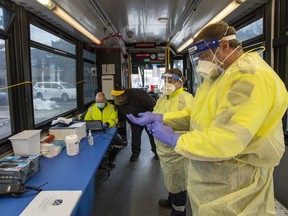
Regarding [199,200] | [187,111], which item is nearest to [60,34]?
[187,111]

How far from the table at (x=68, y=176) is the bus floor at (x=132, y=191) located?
488 mm

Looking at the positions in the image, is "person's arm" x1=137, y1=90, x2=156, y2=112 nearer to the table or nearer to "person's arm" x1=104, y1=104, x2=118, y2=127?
"person's arm" x1=104, y1=104, x2=118, y2=127

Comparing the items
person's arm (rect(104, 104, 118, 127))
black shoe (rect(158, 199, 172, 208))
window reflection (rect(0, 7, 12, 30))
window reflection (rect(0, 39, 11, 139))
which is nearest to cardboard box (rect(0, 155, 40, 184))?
window reflection (rect(0, 39, 11, 139))

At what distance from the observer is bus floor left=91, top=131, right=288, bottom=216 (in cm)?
229

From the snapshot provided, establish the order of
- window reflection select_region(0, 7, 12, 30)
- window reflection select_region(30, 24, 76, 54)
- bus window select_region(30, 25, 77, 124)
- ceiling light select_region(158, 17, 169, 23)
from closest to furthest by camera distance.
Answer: window reflection select_region(0, 7, 12, 30) → window reflection select_region(30, 24, 76, 54) → bus window select_region(30, 25, 77, 124) → ceiling light select_region(158, 17, 169, 23)

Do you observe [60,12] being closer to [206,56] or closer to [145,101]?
[206,56]

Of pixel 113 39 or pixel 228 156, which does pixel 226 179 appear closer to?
pixel 228 156

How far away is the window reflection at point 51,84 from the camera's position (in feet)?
8.53

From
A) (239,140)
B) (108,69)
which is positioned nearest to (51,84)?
(108,69)

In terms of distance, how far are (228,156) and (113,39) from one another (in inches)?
143

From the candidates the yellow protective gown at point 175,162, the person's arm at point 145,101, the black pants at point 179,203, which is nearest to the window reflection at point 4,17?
the yellow protective gown at point 175,162

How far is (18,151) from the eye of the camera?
181cm

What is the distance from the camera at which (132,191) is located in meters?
2.70

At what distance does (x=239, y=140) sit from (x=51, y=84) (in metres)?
2.76
